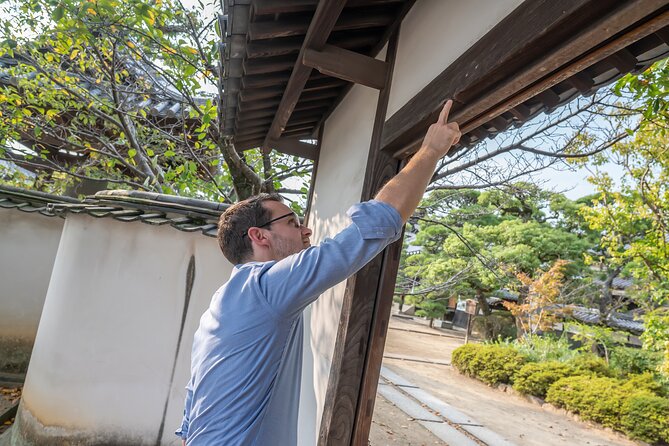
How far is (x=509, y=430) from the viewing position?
7.66 m

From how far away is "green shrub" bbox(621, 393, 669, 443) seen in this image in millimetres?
7801

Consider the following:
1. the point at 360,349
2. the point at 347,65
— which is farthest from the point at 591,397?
the point at 347,65

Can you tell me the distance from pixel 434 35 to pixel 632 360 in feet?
43.1

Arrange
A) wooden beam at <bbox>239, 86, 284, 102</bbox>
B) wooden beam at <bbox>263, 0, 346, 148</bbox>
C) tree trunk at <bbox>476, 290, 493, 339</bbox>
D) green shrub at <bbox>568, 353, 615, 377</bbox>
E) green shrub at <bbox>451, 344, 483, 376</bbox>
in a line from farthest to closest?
tree trunk at <bbox>476, 290, 493, 339</bbox>
green shrub at <bbox>451, 344, 483, 376</bbox>
green shrub at <bbox>568, 353, 615, 377</bbox>
wooden beam at <bbox>239, 86, 284, 102</bbox>
wooden beam at <bbox>263, 0, 346, 148</bbox>

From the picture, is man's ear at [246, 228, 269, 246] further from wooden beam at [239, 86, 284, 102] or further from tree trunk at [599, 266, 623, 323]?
tree trunk at [599, 266, 623, 323]

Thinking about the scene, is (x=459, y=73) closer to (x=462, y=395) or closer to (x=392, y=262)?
(x=392, y=262)

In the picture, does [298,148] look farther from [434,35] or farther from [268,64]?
[434,35]

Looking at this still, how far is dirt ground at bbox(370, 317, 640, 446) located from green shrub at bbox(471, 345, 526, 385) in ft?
0.98

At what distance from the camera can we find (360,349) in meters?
2.32

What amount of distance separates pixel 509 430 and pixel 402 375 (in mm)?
3357

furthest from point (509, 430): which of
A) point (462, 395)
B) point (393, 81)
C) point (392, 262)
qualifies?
point (393, 81)

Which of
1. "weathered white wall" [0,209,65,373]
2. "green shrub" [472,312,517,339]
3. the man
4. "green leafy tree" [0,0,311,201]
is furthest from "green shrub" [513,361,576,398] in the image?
the man

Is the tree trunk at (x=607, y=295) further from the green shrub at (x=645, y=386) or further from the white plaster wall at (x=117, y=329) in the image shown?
the white plaster wall at (x=117, y=329)

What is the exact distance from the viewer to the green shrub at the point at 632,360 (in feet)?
37.0
